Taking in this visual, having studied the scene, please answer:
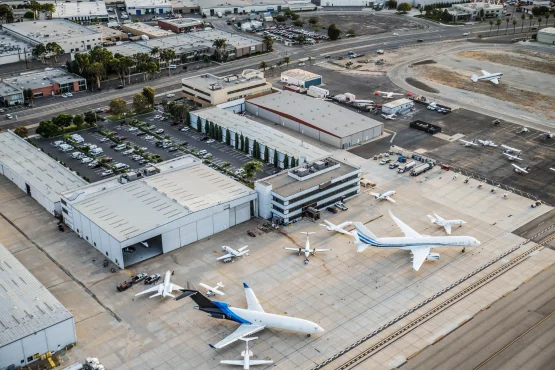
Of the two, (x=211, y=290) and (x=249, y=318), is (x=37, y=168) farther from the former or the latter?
(x=249, y=318)

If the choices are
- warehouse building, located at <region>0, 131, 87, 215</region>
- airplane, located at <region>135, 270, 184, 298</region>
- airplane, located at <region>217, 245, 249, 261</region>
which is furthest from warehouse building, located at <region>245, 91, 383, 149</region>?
airplane, located at <region>135, 270, 184, 298</region>

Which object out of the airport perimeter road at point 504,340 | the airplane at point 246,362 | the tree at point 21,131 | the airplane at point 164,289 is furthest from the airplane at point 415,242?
the tree at point 21,131

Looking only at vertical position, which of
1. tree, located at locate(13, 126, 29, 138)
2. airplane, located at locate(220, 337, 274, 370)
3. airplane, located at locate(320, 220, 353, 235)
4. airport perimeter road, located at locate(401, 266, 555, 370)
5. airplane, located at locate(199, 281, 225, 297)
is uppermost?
tree, located at locate(13, 126, 29, 138)

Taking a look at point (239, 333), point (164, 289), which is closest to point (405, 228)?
point (239, 333)

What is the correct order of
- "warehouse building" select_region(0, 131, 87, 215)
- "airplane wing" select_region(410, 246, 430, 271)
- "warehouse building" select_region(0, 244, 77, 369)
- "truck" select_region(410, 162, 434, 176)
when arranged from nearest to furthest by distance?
"warehouse building" select_region(0, 244, 77, 369)
"airplane wing" select_region(410, 246, 430, 271)
"warehouse building" select_region(0, 131, 87, 215)
"truck" select_region(410, 162, 434, 176)

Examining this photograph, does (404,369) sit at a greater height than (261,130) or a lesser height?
lesser

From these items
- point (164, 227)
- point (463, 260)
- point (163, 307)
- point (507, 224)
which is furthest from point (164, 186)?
point (507, 224)

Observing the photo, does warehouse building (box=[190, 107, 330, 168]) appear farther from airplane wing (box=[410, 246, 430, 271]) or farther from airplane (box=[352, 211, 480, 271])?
airplane wing (box=[410, 246, 430, 271])

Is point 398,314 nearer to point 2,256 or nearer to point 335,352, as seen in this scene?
point 335,352
